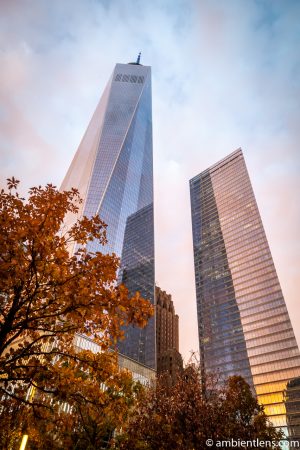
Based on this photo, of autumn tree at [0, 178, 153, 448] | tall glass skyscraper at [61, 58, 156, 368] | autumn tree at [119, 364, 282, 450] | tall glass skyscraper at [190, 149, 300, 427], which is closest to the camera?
autumn tree at [0, 178, 153, 448]

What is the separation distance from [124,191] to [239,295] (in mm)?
75082

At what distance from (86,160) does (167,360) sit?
108 metres

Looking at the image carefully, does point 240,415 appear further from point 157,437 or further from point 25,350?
point 25,350

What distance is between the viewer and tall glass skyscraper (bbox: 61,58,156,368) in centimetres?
12488

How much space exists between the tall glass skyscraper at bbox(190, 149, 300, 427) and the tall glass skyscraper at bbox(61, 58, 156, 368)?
2711cm

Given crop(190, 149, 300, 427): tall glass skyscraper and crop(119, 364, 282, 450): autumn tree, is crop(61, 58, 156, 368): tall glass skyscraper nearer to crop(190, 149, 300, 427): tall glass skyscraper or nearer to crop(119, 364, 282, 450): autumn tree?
crop(190, 149, 300, 427): tall glass skyscraper

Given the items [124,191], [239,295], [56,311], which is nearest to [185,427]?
[56,311]

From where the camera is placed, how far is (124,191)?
491ft

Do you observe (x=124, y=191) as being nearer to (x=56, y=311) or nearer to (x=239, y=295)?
(x=239, y=295)

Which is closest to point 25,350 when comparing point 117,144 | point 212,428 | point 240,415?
point 212,428

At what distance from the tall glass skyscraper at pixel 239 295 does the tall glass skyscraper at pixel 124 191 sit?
27.1 meters

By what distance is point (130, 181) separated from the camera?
6348 inches

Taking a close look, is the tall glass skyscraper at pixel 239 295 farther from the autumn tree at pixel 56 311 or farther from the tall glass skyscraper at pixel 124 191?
the autumn tree at pixel 56 311

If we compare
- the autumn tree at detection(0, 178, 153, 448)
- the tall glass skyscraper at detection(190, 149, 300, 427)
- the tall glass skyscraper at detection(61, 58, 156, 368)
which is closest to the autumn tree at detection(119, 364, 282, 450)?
the autumn tree at detection(0, 178, 153, 448)
